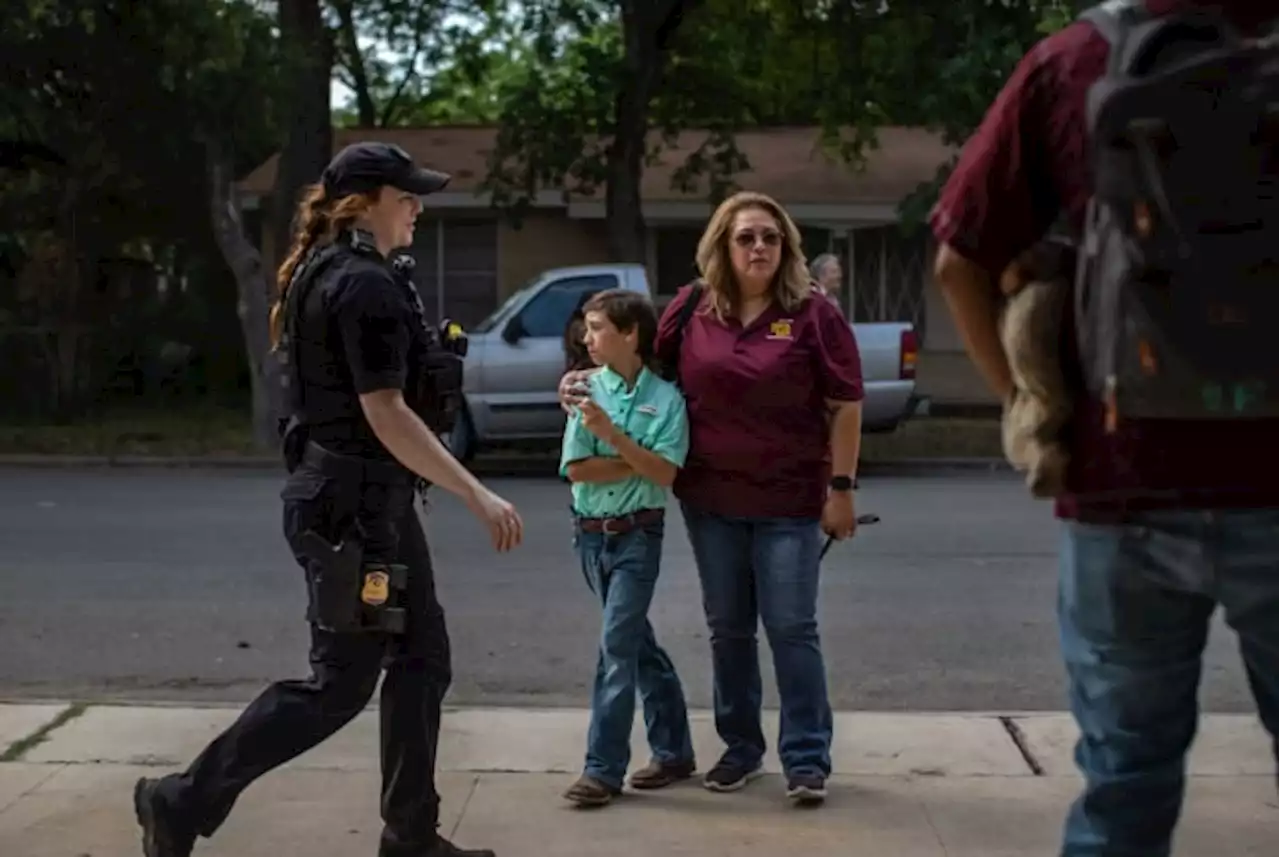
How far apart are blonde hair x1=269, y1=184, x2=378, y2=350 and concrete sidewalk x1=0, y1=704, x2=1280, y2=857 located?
4.85ft

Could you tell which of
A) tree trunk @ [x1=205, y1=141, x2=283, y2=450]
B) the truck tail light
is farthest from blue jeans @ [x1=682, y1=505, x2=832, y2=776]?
tree trunk @ [x1=205, y1=141, x2=283, y2=450]

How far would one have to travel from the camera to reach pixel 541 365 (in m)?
16.0

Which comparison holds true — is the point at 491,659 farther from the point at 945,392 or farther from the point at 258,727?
the point at 945,392

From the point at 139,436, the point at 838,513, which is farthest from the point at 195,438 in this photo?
the point at 838,513

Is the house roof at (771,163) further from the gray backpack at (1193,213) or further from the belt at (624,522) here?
the gray backpack at (1193,213)

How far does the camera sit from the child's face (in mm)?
5328

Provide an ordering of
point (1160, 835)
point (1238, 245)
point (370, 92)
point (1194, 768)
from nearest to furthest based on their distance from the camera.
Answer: point (1238, 245) < point (1160, 835) < point (1194, 768) < point (370, 92)

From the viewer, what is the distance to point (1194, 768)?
5625 millimetres

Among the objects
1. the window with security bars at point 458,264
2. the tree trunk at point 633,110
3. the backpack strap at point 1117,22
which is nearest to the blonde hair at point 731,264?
the backpack strap at point 1117,22

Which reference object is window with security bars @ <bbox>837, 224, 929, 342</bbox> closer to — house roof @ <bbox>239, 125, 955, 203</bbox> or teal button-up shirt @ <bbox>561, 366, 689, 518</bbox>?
house roof @ <bbox>239, 125, 955, 203</bbox>

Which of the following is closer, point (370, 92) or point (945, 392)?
point (945, 392)

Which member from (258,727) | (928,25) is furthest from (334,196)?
(928,25)

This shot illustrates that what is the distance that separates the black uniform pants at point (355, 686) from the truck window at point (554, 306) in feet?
38.3

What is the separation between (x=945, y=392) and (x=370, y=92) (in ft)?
45.3
